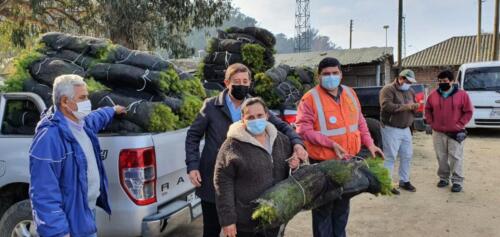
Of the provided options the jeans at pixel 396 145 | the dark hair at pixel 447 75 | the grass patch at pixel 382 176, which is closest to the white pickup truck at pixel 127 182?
the grass patch at pixel 382 176

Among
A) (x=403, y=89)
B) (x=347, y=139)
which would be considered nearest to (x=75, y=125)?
(x=347, y=139)

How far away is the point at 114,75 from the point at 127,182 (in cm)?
120

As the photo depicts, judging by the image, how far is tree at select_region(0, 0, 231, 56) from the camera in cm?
1403

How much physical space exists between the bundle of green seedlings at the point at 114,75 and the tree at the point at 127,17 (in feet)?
32.5

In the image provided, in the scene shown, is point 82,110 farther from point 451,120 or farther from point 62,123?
point 451,120

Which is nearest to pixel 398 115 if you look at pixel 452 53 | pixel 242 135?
pixel 242 135

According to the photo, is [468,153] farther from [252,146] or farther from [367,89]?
[252,146]

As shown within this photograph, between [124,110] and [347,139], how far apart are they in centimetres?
188

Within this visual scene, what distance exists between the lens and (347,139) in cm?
357

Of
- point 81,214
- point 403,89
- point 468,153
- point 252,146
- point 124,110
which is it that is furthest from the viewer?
point 468,153

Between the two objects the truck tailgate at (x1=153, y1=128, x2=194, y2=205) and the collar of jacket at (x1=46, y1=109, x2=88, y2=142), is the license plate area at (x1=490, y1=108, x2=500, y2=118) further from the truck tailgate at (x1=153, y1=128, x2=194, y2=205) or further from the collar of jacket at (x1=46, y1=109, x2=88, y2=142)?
the collar of jacket at (x1=46, y1=109, x2=88, y2=142)

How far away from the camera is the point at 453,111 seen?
6.27m

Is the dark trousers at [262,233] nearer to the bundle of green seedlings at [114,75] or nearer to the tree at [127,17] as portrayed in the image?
the bundle of green seedlings at [114,75]

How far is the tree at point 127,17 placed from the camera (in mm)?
14031
